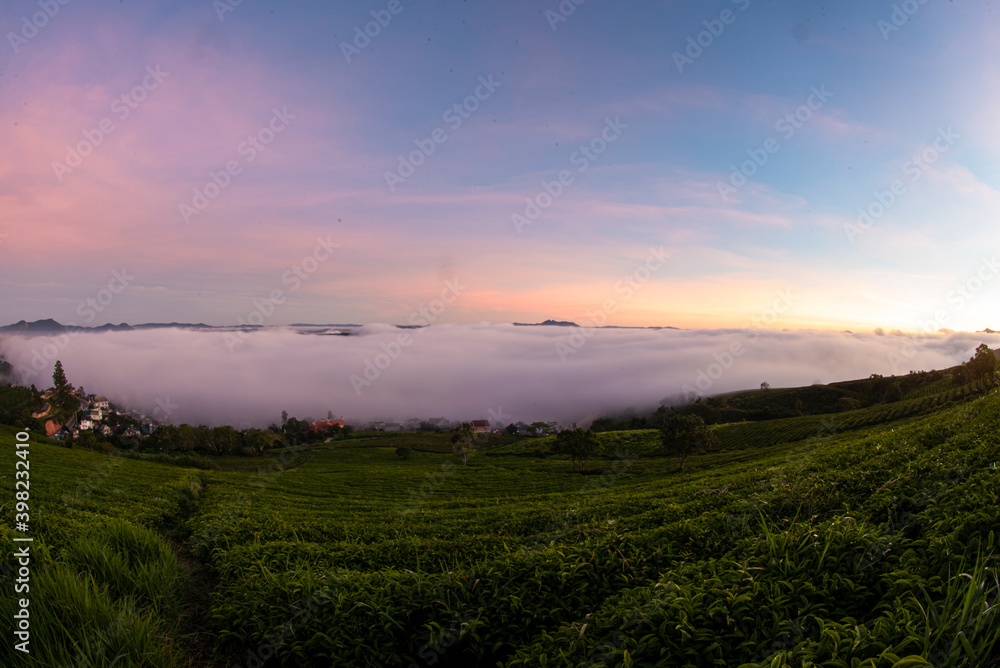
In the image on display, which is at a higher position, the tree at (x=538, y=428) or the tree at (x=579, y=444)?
the tree at (x=579, y=444)

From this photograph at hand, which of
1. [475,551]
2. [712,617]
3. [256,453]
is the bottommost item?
[256,453]

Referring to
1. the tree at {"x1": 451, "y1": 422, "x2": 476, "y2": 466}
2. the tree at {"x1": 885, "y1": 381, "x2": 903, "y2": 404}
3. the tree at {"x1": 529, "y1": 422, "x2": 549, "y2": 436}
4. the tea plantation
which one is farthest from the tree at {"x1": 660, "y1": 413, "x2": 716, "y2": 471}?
the tree at {"x1": 529, "y1": 422, "x2": 549, "y2": 436}

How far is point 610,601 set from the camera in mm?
4105

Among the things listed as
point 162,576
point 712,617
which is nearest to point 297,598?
point 162,576

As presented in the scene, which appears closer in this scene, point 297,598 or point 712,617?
point 712,617

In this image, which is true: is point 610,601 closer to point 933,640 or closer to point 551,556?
point 551,556

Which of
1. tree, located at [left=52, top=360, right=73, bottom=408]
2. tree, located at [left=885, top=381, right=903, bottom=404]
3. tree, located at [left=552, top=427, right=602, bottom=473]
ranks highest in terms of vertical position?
tree, located at [left=52, top=360, right=73, bottom=408]

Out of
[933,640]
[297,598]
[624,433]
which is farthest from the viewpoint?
[624,433]

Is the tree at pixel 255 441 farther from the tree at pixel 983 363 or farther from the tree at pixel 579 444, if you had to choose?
the tree at pixel 983 363

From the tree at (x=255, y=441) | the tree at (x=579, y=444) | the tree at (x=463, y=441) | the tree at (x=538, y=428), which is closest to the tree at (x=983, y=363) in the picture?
the tree at (x=579, y=444)

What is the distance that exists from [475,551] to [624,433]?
97067 mm

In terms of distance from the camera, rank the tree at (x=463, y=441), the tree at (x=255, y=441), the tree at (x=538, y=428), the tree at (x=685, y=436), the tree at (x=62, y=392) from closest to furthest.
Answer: the tree at (x=685, y=436)
the tree at (x=62, y=392)
the tree at (x=463, y=441)
the tree at (x=255, y=441)
the tree at (x=538, y=428)

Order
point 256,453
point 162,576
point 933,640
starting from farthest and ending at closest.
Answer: point 256,453 < point 162,576 < point 933,640

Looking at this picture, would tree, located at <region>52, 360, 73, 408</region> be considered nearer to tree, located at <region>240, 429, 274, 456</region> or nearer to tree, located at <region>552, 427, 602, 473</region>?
tree, located at <region>240, 429, 274, 456</region>
